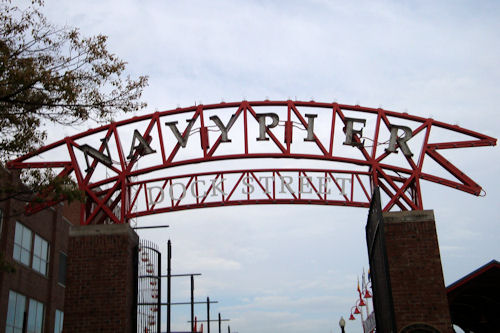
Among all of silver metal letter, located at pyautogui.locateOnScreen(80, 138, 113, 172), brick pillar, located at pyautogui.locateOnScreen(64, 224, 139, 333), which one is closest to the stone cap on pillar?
brick pillar, located at pyautogui.locateOnScreen(64, 224, 139, 333)

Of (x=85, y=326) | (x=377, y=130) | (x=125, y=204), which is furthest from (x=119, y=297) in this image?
(x=377, y=130)

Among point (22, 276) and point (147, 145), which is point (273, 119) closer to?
point (147, 145)

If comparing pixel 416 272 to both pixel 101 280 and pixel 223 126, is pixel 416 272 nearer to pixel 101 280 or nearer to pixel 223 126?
pixel 223 126

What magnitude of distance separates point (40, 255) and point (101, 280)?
39.1ft

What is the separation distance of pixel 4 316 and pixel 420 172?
52.3 ft

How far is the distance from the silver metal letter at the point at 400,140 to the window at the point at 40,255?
627 inches

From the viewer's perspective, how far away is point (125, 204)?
18703mm

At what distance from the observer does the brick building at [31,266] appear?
22.8 m

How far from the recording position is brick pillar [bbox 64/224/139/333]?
53.3ft

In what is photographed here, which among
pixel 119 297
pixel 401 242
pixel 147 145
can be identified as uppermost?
pixel 147 145

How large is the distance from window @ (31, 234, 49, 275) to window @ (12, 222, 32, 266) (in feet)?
2.33

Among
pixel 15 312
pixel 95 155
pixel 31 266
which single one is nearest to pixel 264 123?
pixel 95 155

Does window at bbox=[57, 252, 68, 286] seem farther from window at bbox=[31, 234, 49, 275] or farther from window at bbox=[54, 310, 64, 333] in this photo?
window at bbox=[31, 234, 49, 275]

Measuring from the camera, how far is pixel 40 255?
27297 millimetres
